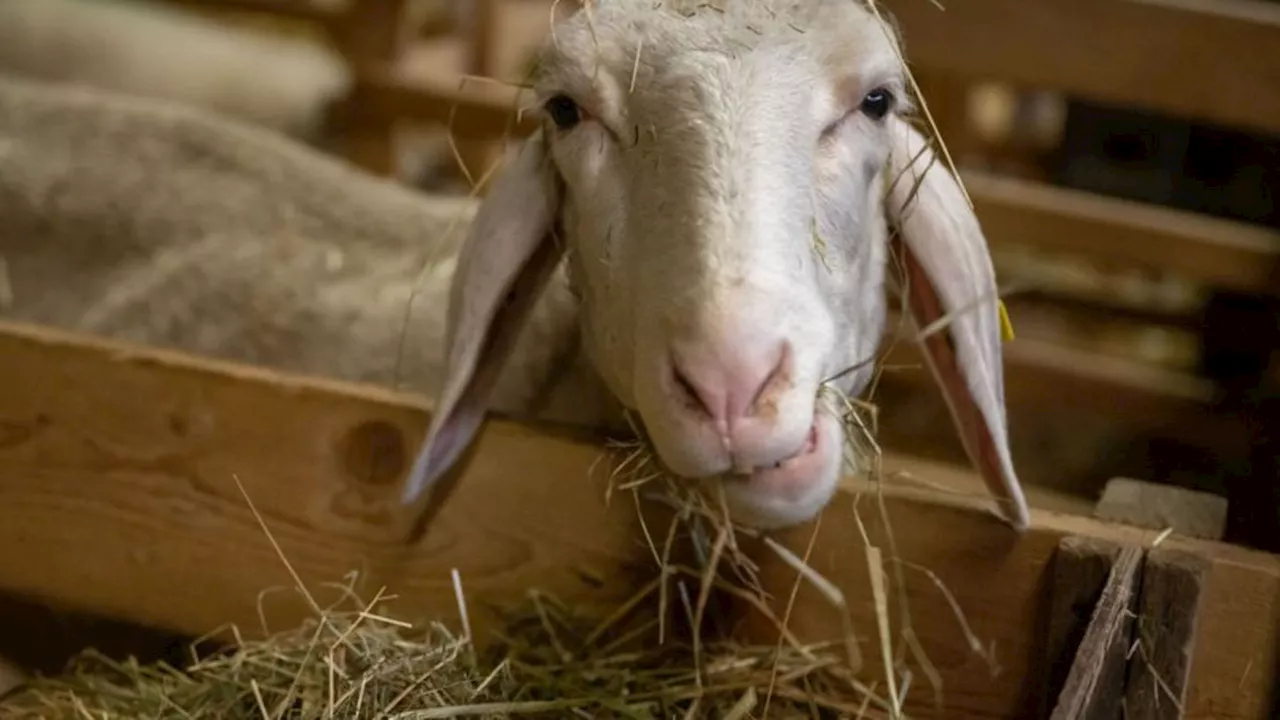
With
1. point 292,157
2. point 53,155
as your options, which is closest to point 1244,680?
point 292,157

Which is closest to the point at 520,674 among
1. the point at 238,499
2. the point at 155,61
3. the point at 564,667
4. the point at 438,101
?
the point at 564,667

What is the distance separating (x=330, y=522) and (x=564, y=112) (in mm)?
646

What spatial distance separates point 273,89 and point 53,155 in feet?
7.16

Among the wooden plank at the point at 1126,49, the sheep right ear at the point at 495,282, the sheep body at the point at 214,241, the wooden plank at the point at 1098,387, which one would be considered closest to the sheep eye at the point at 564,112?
the sheep right ear at the point at 495,282

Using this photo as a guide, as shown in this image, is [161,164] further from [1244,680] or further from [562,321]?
[1244,680]

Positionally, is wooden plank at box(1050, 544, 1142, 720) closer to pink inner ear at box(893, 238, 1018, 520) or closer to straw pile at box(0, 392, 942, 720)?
straw pile at box(0, 392, 942, 720)

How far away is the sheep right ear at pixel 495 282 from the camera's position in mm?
1898

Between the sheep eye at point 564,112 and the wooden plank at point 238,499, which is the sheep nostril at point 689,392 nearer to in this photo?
the wooden plank at point 238,499

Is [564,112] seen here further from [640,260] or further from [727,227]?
[727,227]

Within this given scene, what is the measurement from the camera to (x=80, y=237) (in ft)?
10.2

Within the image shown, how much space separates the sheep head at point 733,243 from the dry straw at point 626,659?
10cm

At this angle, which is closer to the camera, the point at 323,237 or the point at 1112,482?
the point at 1112,482

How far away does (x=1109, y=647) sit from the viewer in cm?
147

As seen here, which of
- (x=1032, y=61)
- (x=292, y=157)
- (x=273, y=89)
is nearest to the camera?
(x=1032, y=61)
